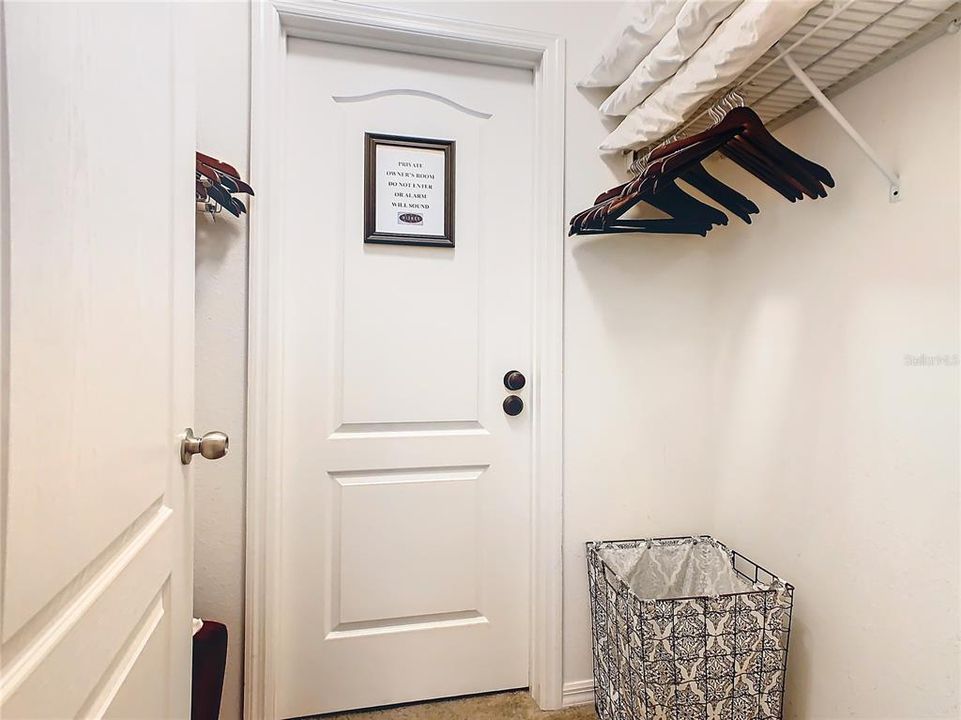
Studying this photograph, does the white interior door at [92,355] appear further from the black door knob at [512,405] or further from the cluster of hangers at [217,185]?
the black door knob at [512,405]

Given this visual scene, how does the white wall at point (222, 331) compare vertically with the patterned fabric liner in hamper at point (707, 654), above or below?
above

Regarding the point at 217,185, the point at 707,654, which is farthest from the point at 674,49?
the point at 707,654

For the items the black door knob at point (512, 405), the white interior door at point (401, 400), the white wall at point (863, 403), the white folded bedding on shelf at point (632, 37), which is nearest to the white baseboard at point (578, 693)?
the white interior door at point (401, 400)

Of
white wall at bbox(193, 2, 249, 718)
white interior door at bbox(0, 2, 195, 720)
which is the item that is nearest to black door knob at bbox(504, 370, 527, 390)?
white wall at bbox(193, 2, 249, 718)

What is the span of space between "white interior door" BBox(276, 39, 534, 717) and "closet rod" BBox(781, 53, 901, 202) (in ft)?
2.42

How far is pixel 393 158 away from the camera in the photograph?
1.57 meters

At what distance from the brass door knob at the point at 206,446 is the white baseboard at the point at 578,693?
1301 millimetres

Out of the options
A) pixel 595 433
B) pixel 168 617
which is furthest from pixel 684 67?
pixel 168 617

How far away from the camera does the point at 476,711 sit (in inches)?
62.5

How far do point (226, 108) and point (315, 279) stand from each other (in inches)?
18.9

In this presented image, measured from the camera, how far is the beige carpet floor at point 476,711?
5.12 feet

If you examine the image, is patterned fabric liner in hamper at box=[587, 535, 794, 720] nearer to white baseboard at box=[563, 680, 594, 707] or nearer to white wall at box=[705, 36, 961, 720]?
white wall at box=[705, 36, 961, 720]

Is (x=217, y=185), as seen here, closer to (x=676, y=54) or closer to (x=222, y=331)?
(x=222, y=331)

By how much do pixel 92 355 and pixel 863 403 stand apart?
1.40 meters
